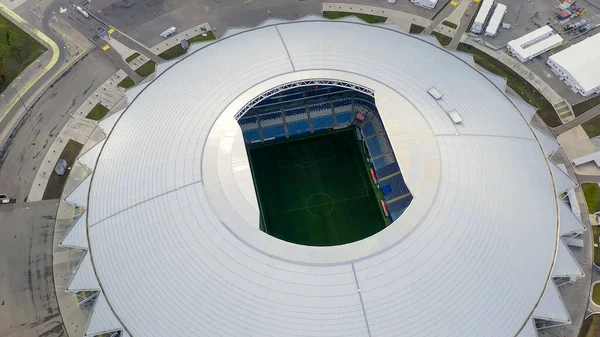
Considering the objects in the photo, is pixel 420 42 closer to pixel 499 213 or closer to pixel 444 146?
pixel 444 146

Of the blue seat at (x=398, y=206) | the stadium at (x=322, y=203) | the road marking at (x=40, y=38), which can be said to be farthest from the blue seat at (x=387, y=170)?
the road marking at (x=40, y=38)

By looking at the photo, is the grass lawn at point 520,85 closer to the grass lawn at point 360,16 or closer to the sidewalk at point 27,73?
the grass lawn at point 360,16

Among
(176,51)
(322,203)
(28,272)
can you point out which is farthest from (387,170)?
(28,272)

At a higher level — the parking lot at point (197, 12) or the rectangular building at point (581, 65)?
the parking lot at point (197, 12)

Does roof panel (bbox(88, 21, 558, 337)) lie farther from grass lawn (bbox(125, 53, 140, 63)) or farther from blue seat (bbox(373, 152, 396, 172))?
grass lawn (bbox(125, 53, 140, 63))

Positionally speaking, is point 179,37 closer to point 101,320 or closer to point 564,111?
point 101,320

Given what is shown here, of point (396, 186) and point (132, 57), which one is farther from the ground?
point (132, 57)

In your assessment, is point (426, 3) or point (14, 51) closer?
point (14, 51)

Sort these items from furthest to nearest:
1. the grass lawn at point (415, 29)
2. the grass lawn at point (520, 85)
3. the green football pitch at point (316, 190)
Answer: the grass lawn at point (415, 29) < the grass lawn at point (520, 85) < the green football pitch at point (316, 190)
